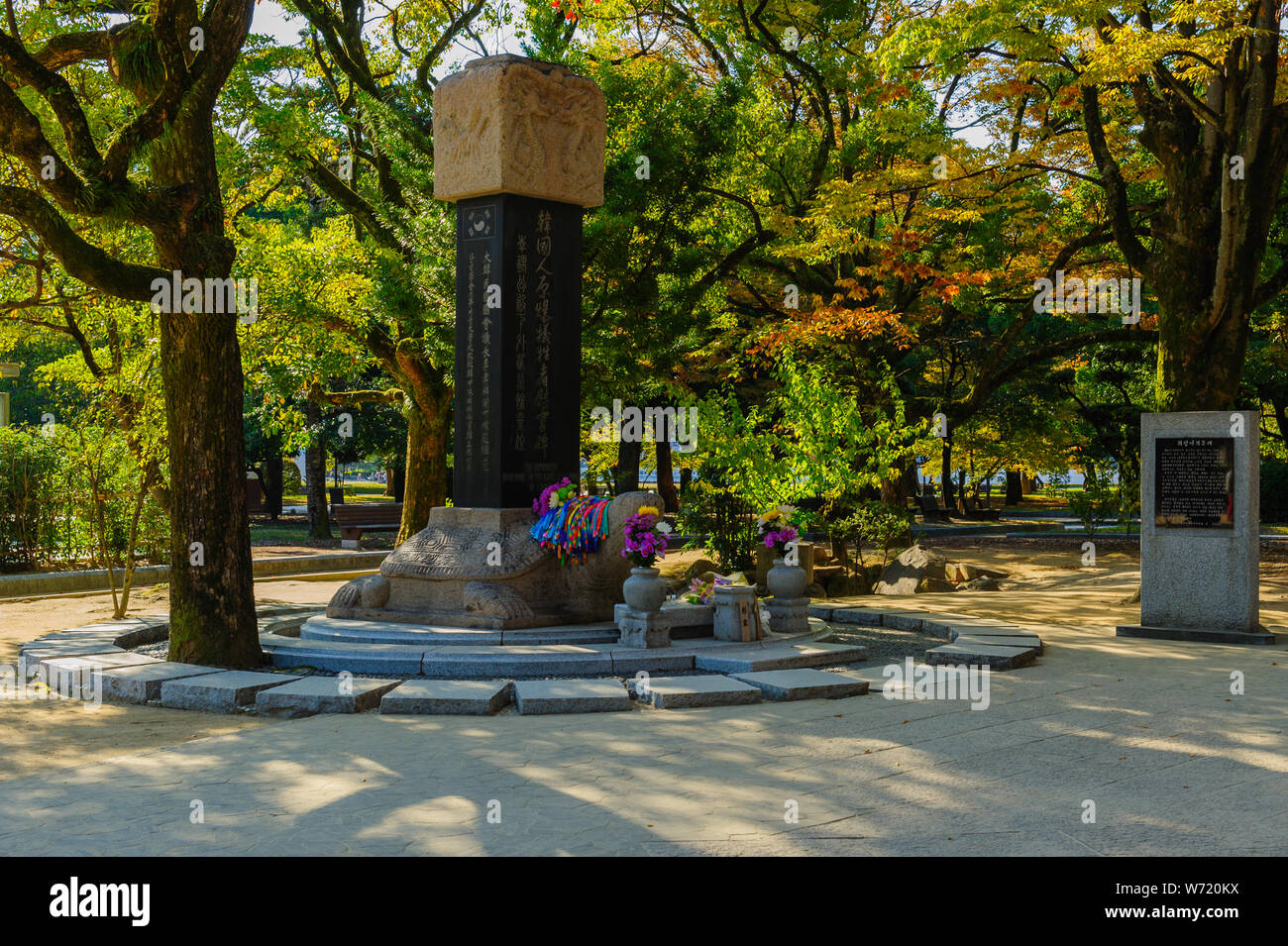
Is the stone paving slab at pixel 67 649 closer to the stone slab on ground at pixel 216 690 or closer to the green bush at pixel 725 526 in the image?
the stone slab on ground at pixel 216 690

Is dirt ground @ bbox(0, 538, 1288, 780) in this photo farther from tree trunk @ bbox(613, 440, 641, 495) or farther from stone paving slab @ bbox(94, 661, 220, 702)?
tree trunk @ bbox(613, 440, 641, 495)

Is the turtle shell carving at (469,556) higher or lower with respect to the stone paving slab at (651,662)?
higher

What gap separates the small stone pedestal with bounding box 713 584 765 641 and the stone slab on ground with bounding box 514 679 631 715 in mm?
1950

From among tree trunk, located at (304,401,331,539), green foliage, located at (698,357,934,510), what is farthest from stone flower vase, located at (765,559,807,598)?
tree trunk, located at (304,401,331,539)

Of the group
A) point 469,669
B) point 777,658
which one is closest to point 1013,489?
point 777,658

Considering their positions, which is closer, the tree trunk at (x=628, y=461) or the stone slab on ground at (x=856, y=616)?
the stone slab on ground at (x=856, y=616)

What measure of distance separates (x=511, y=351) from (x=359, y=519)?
13640mm

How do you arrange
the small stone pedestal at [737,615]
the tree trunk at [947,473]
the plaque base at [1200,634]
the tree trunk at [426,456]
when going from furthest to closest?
the tree trunk at [947,473] → the tree trunk at [426,456] → the plaque base at [1200,634] → the small stone pedestal at [737,615]

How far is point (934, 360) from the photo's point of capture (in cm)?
2616

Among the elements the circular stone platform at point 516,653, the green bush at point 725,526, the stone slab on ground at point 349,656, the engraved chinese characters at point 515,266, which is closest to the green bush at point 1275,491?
the green bush at point 725,526

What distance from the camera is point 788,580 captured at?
966cm

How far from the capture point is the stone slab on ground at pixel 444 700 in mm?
6922

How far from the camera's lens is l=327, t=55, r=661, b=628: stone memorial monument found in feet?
31.3

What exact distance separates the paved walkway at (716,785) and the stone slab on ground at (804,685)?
16 centimetres
